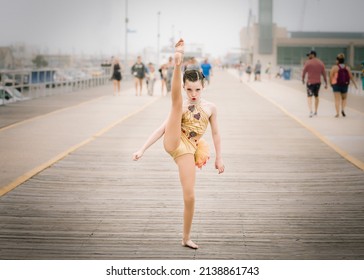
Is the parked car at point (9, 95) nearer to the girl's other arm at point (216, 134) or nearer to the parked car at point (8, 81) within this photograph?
the parked car at point (8, 81)

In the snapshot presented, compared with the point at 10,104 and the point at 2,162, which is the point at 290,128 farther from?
the point at 10,104

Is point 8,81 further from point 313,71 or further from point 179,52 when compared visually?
point 179,52

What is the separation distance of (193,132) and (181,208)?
88.2 inches

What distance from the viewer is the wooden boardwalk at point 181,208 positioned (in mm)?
5535

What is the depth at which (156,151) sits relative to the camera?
39.3ft

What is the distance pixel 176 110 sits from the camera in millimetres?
4730

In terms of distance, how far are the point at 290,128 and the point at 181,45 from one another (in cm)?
1171

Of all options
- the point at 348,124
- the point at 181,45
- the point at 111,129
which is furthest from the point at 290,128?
the point at 181,45

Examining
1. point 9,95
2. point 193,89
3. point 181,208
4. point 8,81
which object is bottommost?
point 181,208

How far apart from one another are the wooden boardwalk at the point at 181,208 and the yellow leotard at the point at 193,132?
Answer: 86 centimetres

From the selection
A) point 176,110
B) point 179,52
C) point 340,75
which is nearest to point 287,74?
point 340,75

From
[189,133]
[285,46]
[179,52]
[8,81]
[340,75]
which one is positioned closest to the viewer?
[179,52]

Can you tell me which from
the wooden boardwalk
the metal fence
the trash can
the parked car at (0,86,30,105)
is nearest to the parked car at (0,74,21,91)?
the metal fence

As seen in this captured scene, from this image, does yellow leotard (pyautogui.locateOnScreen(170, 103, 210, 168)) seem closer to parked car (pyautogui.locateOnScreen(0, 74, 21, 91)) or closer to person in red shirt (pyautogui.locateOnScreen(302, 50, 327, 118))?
person in red shirt (pyautogui.locateOnScreen(302, 50, 327, 118))
